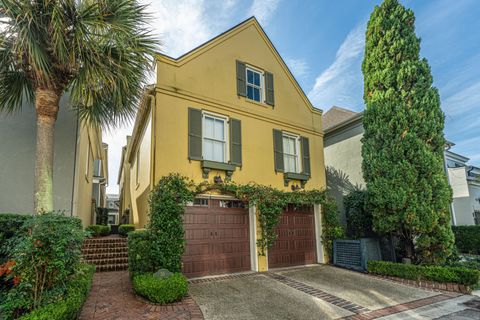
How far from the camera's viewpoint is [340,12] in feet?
36.7

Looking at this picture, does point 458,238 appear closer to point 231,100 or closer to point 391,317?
point 391,317

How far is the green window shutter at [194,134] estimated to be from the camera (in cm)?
Result: 884

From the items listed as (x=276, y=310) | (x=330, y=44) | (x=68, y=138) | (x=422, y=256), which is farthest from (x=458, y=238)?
(x=68, y=138)

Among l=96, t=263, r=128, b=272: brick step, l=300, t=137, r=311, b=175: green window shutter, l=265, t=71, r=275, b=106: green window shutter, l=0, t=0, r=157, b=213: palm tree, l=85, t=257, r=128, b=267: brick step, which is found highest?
l=265, t=71, r=275, b=106: green window shutter

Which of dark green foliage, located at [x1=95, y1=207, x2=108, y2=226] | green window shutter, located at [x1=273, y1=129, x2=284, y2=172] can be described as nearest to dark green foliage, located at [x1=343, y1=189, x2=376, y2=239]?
green window shutter, located at [x1=273, y1=129, x2=284, y2=172]

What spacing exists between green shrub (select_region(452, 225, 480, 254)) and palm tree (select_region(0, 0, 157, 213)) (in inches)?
616

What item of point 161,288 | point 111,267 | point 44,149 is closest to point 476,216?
point 161,288

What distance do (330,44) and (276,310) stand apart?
11.5 meters

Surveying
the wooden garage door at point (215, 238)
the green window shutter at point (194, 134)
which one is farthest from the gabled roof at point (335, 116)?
the green window shutter at point (194, 134)

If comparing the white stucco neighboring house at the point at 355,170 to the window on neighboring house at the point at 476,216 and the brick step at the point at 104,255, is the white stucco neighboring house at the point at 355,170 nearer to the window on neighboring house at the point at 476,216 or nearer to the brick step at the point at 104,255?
the window on neighboring house at the point at 476,216

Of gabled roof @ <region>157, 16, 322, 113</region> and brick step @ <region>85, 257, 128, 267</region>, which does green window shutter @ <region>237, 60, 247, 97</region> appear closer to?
gabled roof @ <region>157, 16, 322, 113</region>

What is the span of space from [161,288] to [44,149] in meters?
4.31

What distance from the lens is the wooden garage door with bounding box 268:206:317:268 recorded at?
10195mm

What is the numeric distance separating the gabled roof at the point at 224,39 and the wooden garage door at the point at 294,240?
515 cm
